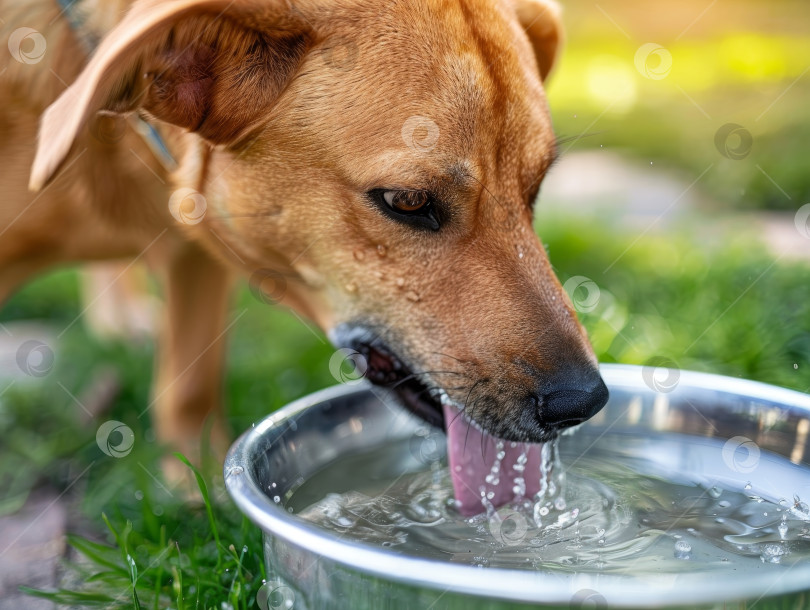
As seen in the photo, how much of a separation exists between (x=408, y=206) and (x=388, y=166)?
11cm

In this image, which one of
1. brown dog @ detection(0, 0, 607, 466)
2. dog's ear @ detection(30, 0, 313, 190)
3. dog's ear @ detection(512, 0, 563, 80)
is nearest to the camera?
dog's ear @ detection(30, 0, 313, 190)

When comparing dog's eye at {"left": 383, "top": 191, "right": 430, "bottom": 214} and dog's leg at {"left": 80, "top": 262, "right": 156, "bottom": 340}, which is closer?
dog's eye at {"left": 383, "top": 191, "right": 430, "bottom": 214}

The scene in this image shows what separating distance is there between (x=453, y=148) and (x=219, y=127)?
0.59 meters

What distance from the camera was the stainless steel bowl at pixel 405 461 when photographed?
1.42 meters

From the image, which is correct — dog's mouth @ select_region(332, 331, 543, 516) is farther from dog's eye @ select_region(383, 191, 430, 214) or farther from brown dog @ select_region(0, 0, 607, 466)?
dog's eye @ select_region(383, 191, 430, 214)

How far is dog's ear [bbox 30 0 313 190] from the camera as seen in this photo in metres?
1.91

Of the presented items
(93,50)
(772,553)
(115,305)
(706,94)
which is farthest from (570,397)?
(706,94)

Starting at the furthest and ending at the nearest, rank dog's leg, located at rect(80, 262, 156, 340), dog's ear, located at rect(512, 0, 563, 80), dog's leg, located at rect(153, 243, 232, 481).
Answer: dog's leg, located at rect(80, 262, 156, 340) → dog's leg, located at rect(153, 243, 232, 481) → dog's ear, located at rect(512, 0, 563, 80)

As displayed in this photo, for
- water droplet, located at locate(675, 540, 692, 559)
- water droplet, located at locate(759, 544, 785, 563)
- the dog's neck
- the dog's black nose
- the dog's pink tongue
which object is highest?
the dog's neck

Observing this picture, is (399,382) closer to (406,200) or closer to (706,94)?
(406,200)

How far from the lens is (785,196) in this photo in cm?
573

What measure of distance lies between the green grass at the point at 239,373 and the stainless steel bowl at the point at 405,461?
298mm

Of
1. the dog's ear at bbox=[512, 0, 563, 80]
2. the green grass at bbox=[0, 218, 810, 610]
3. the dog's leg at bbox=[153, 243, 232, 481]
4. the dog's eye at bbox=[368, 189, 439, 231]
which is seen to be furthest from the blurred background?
the dog's eye at bbox=[368, 189, 439, 231]

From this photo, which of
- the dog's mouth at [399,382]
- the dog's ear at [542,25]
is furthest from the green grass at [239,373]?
the dog's ear at [542,25]
